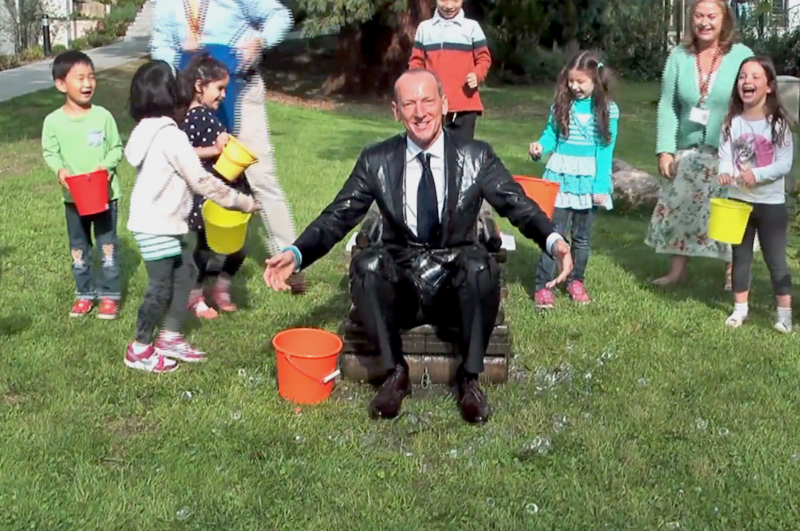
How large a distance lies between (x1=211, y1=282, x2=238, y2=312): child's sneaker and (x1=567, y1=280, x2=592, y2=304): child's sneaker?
2.28 meters

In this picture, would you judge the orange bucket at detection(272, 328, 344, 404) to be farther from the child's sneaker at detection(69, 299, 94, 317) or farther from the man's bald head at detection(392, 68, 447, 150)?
the child's sneaker at detection(69, 299, 94, 317)

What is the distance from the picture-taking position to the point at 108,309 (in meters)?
5.76

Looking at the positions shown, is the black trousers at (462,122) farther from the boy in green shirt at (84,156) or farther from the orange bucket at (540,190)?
the boy in green shirt at (84,156)

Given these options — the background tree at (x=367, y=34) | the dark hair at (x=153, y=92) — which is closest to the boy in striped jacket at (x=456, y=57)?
the dark hair at (x=153, y=92)

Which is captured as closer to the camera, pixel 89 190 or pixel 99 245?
pixel 89 190

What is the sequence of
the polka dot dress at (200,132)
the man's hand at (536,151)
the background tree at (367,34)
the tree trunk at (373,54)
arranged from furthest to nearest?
the tree trunk at (373,54), the background tree at (367,34), the man's hand at (536,151), the polka dot dress at (200,132)

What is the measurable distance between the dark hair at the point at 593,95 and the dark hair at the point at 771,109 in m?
0.74

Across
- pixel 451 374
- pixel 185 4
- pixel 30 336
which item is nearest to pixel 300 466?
pixel 451 374

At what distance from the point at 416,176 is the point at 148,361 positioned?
1.73 meters

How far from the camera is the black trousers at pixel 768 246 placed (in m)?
5.59

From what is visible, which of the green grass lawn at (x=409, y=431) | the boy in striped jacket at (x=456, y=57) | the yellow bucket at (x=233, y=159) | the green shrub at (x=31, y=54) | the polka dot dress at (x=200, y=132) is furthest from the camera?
the green shrub at (x=31, y=54)

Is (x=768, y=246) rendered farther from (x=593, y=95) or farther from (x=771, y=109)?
(x=593, y=95)

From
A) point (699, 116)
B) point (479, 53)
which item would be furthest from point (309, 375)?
point (479, 53)

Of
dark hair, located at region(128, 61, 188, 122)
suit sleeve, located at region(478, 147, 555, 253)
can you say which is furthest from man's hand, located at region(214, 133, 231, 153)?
suit sleeve, located at region(478, 147, 555, 253)
